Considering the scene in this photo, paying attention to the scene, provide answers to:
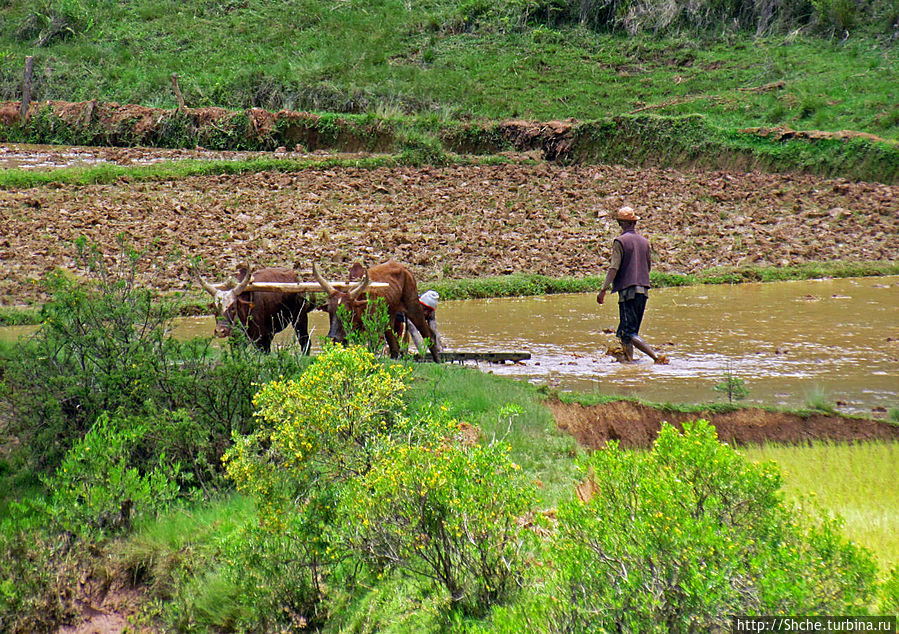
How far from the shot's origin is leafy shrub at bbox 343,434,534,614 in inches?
147

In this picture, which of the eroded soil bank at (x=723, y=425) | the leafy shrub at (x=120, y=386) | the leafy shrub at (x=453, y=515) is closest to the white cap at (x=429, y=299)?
the eroded soil bank at (x=723, y=425)

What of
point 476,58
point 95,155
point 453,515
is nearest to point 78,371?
point 453,515

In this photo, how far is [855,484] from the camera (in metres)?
5.04

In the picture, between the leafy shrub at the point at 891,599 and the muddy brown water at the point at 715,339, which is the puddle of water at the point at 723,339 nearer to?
the muddy brown water at the point at 715,339

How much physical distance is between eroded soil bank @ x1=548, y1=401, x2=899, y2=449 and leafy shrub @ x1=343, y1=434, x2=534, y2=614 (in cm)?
305

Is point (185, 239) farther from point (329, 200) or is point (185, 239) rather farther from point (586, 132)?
point (586, 132)

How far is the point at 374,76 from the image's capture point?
31.5m

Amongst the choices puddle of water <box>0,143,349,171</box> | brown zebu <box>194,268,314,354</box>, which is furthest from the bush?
puddle of water <box>0,143,349,171</box>

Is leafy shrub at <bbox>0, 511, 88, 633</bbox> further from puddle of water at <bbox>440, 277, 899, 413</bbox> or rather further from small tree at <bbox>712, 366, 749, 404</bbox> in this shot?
small tree at <bbox>712, 366, 749, 404</bbox>

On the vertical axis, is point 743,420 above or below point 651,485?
below

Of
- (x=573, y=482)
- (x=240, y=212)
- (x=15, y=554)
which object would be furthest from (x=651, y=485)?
(x=240, y=212)

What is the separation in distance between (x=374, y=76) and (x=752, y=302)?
2154 centimetres

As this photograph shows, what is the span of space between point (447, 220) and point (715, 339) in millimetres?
9419

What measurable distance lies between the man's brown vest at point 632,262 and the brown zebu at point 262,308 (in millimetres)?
3719
